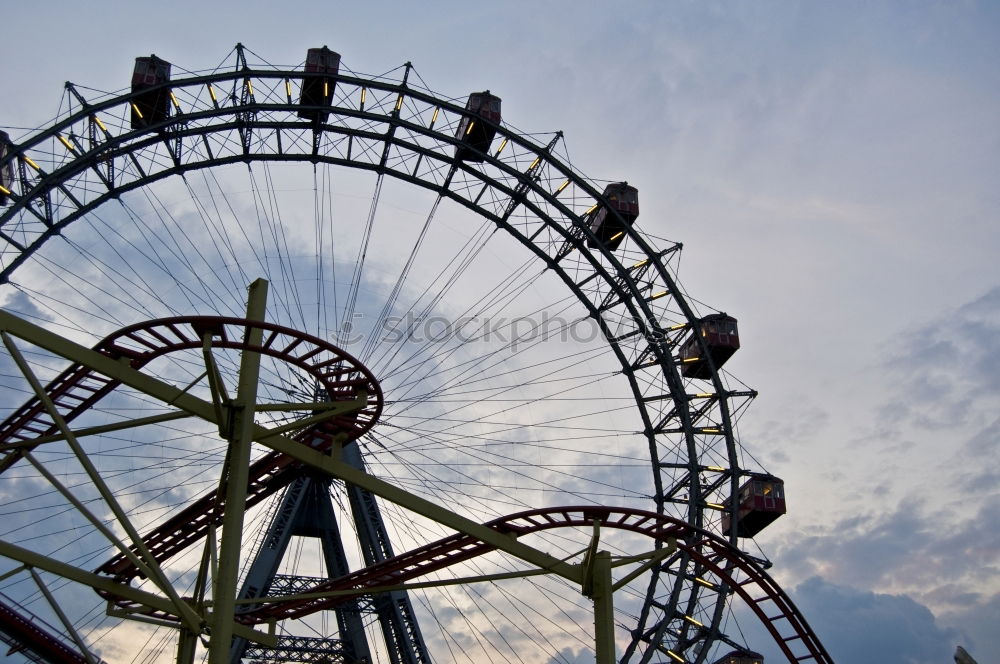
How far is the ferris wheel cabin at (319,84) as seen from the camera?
106 feet

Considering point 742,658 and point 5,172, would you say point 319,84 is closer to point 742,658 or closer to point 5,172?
point 5,172

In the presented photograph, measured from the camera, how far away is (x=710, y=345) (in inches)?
1389

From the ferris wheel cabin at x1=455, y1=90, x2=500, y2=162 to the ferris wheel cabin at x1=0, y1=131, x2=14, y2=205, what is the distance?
47.7 feet

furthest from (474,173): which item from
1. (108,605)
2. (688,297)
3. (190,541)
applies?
(108,605)

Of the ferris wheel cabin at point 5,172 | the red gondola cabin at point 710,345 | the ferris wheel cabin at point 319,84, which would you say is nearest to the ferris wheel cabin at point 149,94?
the ferris wheel cabin at point 5,172

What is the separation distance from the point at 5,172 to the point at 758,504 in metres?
27.6

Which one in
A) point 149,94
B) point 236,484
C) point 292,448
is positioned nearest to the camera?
point 236,484

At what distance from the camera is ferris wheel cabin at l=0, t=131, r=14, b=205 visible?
29016 mm

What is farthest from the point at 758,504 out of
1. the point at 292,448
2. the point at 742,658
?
the point at 292,448

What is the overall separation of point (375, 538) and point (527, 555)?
10.9 meters

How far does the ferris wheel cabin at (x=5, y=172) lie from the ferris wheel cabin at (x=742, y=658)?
1124 inches

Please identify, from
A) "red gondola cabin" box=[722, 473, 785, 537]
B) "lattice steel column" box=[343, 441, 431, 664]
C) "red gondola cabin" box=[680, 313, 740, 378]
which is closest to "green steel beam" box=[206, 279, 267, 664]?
"lattice steel column" box=[343, 441, 431, 664]

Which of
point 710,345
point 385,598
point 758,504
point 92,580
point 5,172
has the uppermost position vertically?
point 710,345

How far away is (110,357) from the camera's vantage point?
→ 17.1 metres
